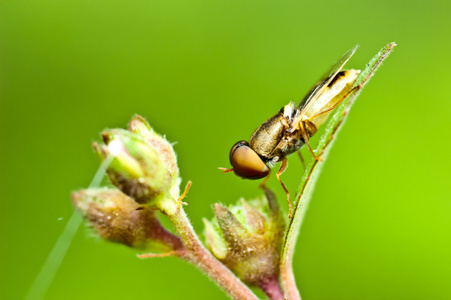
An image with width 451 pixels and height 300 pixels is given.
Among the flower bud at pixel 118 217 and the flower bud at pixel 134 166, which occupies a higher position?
the flower bud at pixel 134 166

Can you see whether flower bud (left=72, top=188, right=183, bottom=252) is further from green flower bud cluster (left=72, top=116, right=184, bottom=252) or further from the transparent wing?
the transparent wing

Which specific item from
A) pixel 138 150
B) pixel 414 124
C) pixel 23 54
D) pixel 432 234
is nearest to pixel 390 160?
pixel 414 124

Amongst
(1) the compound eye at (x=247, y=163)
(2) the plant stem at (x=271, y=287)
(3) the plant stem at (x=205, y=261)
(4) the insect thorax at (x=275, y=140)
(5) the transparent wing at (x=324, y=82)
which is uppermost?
(5) the transparent wing at (x=324, y=82)

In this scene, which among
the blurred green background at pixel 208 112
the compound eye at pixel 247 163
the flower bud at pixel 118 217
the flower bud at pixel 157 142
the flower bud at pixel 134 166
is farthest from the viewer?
the blurred green background at pixel 208 112

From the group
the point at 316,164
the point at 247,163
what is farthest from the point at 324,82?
the point at 316,164

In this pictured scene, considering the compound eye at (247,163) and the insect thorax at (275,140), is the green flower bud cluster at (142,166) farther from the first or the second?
the insect thorax at (275,140)

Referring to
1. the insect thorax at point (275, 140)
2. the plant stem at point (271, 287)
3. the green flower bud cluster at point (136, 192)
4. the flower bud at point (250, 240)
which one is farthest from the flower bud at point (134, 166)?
the insect thorax at point (275, 140)

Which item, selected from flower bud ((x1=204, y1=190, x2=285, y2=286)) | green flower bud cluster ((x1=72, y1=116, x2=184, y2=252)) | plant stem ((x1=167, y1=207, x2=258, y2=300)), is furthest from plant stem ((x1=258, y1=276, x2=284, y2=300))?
green flower bud cluster ((x1=72, y1=116, x2=184, y2=252))

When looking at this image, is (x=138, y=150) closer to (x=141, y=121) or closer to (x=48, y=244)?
(x=141, y=121)
